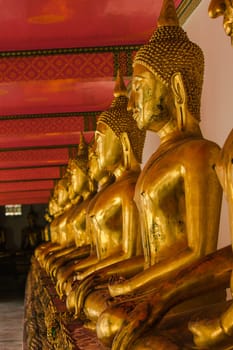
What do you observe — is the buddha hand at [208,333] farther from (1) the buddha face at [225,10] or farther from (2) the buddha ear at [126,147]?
(2) the buddha ear at [126,147]

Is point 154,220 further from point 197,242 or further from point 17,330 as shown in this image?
point 17,330

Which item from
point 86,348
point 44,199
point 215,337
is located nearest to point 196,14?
point 86,348

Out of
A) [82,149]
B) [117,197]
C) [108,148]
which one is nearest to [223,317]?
[117,197]

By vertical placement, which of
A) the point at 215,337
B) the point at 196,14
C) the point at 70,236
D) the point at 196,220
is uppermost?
the point at 196,14

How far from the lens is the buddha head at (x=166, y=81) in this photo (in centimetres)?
233

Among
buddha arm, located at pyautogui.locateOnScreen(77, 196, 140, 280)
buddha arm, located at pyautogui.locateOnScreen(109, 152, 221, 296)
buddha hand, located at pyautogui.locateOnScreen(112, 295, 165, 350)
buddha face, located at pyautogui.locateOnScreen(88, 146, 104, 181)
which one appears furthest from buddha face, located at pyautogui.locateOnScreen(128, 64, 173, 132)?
buddha face, located at pyautogui.locateOnScreen(88, 146, 104, 181)

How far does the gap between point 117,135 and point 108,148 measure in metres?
0.10

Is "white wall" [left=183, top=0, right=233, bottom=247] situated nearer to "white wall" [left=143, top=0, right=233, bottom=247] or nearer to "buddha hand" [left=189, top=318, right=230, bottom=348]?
"white wall" [left=143, top=0, right=233, bottom=247]

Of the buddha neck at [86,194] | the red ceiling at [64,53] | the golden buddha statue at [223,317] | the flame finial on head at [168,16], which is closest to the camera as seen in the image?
the golden buddha statue at [223,317]

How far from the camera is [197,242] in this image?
2135mm

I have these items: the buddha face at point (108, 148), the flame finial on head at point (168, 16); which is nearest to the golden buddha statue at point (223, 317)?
the flame finial on head at point (168, 16)

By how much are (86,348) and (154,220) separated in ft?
1.62

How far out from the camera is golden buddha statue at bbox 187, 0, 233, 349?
4.88 ft

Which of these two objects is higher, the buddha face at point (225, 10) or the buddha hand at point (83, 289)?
the buddha face at point (225, 10)
